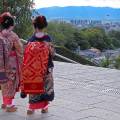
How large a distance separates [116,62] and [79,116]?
12.7 metres

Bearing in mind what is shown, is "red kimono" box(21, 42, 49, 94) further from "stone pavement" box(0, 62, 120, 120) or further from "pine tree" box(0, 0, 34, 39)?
"pine tree" box(0, 0, 34, 39)

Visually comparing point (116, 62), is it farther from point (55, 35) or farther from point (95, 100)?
point (95, 100)

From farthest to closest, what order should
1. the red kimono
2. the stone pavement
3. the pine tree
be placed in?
the pine tree
the stone pavement
the red kimono

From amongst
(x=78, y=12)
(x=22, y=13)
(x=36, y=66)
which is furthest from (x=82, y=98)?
(x=78, y=12)

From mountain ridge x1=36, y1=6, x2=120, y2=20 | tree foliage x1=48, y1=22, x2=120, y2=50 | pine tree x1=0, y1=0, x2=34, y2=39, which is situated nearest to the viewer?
pine tree x1=0, y1=0, x2=34, y2=39

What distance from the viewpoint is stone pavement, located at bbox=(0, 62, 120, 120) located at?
6824 mm

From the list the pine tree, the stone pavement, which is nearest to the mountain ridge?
the pine tree

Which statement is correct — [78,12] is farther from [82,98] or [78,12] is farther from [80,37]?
[82,98]

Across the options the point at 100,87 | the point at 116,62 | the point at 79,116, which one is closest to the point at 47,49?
the point at 79,116

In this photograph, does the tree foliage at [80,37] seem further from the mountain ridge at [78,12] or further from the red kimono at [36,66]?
the red kimono at [36,66]

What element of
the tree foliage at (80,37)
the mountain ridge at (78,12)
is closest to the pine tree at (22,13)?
the tree foliage at (80,37)

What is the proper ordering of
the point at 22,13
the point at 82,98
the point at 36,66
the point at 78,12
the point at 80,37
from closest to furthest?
1. the point at 36,66
2. the point at 82,98
3. the point at 22,13
4. the point at 80,37
5. the point at 78,12

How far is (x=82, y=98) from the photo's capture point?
816 centimetres

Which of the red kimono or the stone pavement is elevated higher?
the red kimono
